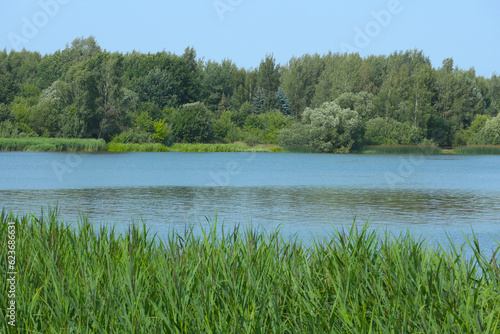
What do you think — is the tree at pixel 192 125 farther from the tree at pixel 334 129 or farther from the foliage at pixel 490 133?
the foliage at pixel 490 133

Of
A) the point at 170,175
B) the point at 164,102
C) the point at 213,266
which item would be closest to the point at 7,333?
the point at 213,266

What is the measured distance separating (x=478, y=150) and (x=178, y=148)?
37.0m

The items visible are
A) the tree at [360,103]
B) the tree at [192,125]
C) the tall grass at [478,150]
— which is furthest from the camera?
the tree at [360,103]

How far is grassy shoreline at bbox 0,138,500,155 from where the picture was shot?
51094mm

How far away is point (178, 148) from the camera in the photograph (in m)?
66.6

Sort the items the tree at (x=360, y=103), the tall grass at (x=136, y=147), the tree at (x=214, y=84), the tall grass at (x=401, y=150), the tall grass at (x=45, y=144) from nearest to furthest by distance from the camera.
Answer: the tall grass at (x=45, y=144) < the tall grass at (x=136, y=147) < the tall grass at (x=401, y=150) < the tree at (x=360, y=103) < the tree at (x=214, y=84)

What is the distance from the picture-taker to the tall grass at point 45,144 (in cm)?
5041

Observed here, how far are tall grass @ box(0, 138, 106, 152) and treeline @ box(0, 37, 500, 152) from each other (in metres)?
3.52

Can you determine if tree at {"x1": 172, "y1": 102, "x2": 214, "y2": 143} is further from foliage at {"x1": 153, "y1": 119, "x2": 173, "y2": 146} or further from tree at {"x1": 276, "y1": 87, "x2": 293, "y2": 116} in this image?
tree at {"x1": 276, "y1": 87, "x2": 293, "y2": 116}

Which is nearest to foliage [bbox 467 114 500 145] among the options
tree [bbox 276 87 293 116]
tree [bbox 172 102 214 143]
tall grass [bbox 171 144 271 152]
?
tree [bbox 276 87 293 116]

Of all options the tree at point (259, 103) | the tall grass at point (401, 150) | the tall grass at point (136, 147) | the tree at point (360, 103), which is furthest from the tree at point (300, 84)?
the tall grass at point (136, 147)

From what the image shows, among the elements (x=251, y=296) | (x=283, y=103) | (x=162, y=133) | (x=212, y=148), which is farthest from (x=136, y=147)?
(x=251, y=296)

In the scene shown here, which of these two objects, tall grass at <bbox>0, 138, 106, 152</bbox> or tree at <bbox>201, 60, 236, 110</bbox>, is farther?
tree at <bbox>201, 60, 236, 110</bbox>

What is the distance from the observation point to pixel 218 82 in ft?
302
